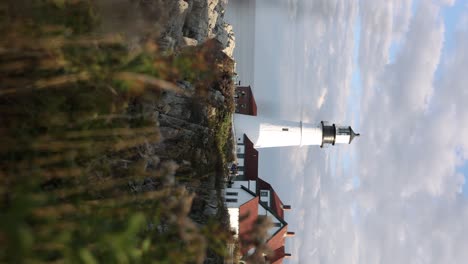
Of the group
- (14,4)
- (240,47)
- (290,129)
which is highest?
(240,47)

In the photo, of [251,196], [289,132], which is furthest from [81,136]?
[289,132]

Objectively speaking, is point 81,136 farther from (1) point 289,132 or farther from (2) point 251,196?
(1) point 289,132

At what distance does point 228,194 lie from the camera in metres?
21.1

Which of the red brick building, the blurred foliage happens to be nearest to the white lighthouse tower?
the red brick building

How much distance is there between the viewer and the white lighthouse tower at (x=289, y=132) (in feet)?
89.2

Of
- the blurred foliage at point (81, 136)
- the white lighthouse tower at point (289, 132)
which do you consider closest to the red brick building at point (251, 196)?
the white lighthouse tower at point (289, 132)

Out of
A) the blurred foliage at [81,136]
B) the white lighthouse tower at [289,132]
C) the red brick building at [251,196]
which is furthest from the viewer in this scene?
the white lighthouse tower at [289,132]

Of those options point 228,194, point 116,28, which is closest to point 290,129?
point 228,194

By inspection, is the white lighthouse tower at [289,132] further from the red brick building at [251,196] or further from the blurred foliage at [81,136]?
the blurred foliage at [81,136]

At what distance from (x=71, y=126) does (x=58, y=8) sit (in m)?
1.73

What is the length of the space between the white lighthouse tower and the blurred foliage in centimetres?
2190

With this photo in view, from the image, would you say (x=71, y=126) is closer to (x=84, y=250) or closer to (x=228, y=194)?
(x=84, y=250)

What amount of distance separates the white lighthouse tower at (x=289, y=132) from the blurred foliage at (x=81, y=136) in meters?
21.9

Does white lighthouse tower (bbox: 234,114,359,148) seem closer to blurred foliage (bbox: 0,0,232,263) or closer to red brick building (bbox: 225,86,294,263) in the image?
red brick building (bbox: 225,86,294,263)
